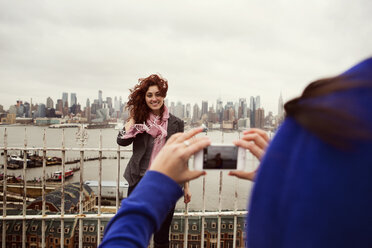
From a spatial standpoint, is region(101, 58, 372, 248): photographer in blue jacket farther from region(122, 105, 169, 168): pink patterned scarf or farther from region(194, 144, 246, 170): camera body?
region(122, 105, 169, 168): pink patterned scarf

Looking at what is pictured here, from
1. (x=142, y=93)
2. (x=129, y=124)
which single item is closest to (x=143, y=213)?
(x=129, y=124)

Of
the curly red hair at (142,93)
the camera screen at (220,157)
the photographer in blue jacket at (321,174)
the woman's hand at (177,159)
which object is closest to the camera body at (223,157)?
the camera screen at (220,157)

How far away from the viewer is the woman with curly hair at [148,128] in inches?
95.5

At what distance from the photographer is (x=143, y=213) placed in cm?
42

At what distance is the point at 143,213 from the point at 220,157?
1.16 feet

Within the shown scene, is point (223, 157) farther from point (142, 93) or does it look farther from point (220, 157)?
point (142, 93)

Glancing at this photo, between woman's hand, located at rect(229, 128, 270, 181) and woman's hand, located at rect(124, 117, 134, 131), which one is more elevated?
woman's hand, located at rect(124, 117, 134, 131)

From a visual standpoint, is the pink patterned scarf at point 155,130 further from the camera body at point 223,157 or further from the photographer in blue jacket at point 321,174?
the photographer in blue jacket at point 321,174

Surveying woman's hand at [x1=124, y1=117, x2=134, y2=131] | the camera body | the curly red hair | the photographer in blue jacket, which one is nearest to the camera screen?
the camera body

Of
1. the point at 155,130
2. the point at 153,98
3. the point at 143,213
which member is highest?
the point at 153,98

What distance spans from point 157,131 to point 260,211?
88.2 inches

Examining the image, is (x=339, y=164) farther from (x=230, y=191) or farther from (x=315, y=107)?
(x=230, y=191)

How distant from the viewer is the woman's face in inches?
105

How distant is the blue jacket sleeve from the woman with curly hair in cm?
196
